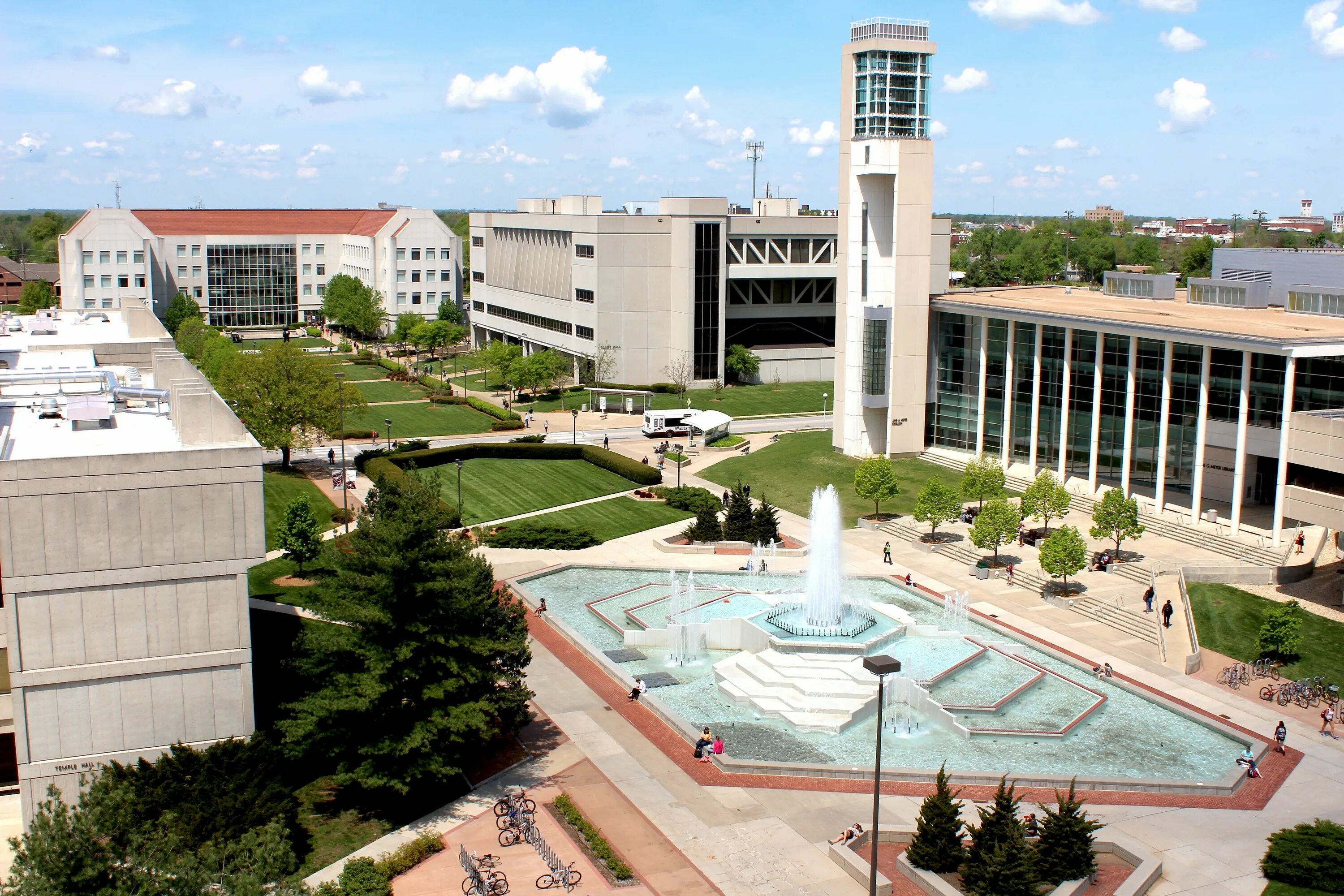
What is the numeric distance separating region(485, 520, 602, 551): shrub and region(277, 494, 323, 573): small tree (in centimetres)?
911

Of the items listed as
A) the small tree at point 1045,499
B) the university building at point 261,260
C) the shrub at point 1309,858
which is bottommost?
the shrub at point 1309,858

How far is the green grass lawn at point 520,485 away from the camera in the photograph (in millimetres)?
64188

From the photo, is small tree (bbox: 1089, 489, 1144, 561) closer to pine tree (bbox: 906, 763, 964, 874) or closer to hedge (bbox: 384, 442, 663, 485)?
hedge (bbox: 384, 442, 663, 485)

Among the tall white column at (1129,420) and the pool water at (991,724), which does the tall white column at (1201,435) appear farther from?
the pool water at (991,724)

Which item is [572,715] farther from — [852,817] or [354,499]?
[354,499]

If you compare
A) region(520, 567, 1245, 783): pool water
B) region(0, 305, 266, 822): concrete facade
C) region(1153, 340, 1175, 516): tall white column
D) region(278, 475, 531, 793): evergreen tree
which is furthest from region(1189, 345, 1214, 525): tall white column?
region(0, 305, 266, 822): concrete facade

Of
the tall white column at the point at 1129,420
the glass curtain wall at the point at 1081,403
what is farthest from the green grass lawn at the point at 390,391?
the tall white column at the point at 1129,420

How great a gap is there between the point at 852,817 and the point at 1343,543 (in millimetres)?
30831

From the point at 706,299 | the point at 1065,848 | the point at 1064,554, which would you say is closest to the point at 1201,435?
the point at 1064,554

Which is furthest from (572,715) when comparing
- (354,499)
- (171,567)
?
(354,499)

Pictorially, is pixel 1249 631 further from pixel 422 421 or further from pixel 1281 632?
pixel 422 421

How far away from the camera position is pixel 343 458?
66.9 metres

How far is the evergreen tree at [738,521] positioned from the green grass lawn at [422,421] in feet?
100

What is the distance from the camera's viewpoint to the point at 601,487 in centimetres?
6819
